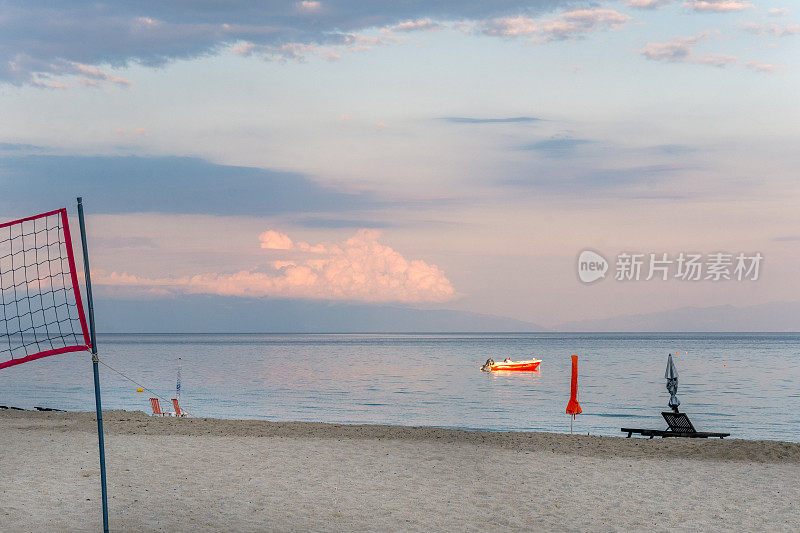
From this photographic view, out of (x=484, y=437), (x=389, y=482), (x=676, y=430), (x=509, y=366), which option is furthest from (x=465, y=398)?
(x=389, y=482)

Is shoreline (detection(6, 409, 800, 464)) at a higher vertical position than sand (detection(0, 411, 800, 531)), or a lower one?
lower

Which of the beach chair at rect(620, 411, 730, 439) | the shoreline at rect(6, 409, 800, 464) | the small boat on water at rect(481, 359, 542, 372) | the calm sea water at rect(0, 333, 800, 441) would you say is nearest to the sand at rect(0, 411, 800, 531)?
the shoreline at rect(6, 409, 800, 464)

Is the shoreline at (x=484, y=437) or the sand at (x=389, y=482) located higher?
the sand at (x=389, y=482)

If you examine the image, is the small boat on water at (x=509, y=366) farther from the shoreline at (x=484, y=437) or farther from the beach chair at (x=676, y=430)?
the shoreline at (x=484, y=437)

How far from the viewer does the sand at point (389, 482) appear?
33.4ft

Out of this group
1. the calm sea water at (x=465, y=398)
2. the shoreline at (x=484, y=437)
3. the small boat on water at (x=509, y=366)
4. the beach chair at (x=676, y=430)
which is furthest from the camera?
the small boat on water at (x=509, y=366)

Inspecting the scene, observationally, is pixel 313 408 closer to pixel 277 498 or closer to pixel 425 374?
pixel 277 498

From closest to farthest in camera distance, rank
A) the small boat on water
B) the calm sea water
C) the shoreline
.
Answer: the shoreline
the calm sea water
the small boat on water

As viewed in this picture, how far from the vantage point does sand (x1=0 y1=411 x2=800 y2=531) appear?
10.2 metres

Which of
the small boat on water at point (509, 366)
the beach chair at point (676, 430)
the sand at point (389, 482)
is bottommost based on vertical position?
the small boat on water at point (509, 366)

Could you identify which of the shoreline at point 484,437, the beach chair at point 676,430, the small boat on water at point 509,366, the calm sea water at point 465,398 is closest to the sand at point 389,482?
the shoreline at point 484,437

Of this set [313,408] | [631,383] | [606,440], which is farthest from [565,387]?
[606,440]

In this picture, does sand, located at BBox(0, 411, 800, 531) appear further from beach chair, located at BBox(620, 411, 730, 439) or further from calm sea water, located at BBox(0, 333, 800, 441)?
calm sea water, located at BBox(0, 333, 800, 441)

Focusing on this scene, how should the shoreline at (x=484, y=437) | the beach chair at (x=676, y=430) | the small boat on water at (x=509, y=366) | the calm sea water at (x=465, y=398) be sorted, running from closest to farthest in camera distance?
the shoreline at (x=484, y=437) < the beach chair at (x=676, y=430) < the calm sea water at (x=465, y=398) < the small boat on water at (x=509, y=366)
